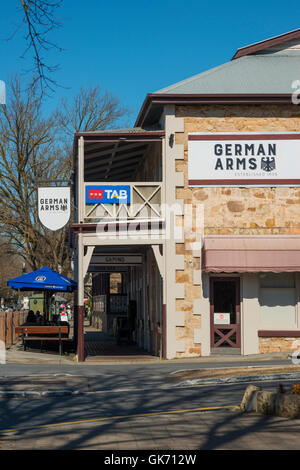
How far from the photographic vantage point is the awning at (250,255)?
19.0 meters

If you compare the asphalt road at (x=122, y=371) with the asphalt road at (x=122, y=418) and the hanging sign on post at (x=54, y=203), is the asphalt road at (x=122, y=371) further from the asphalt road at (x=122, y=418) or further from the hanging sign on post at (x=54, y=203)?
the hanging sign on post at (x=54, y=203)

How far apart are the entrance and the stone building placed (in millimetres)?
29

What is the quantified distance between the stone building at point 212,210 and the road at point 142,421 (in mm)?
5696

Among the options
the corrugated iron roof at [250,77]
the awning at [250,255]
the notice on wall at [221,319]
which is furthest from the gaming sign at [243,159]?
the notice on wall at [221,319]

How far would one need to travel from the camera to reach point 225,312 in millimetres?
20062

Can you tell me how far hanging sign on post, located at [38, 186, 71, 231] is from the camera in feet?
72.8

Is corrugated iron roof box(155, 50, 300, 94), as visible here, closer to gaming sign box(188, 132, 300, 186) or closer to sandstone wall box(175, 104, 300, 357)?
sandstone wall box(175, 104, 300, 357)

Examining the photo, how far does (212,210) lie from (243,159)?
1.77 meters

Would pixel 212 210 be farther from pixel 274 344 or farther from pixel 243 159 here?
pixel 274 344

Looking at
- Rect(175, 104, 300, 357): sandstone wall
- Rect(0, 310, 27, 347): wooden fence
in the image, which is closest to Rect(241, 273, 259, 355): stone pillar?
Rect(175, 104, 300, 357): sandstone wall

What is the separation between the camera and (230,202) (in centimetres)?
1995

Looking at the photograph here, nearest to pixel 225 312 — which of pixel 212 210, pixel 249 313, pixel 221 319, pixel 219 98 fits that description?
pixel 221 319

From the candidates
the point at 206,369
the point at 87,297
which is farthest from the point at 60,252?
the point at 87,297
